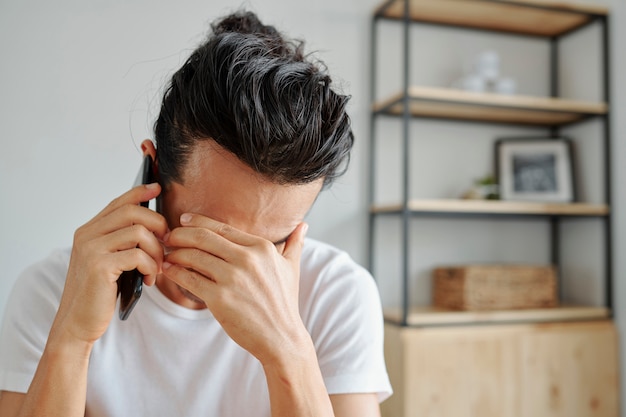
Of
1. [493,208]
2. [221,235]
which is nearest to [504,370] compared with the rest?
[493,208]

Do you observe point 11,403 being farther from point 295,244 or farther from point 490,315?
point 490,315

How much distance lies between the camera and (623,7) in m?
2.30

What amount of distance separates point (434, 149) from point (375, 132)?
0.26 meters

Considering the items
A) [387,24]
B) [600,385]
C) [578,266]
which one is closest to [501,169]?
[578,266]

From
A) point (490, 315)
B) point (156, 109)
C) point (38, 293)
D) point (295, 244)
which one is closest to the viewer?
point (295, 244)

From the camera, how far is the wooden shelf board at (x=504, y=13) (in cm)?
228

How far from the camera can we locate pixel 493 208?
217 centimetres

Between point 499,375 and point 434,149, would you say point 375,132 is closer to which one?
point 434,149

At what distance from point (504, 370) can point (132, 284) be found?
1585 mm

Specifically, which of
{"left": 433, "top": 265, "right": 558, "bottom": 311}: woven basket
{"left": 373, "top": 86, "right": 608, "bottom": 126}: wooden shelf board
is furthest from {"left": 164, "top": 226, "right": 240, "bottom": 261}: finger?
{"left": 433, "top": 265, "right": 558, "bottom": 311}: woven basket

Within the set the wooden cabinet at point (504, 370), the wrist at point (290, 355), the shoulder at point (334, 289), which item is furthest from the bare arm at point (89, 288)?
the wooden cabinet at point (504, 370)

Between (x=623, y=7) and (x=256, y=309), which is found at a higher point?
(x=623, y=7)

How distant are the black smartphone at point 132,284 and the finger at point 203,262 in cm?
8

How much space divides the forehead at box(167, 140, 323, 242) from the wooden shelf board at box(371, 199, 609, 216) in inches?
46.1
